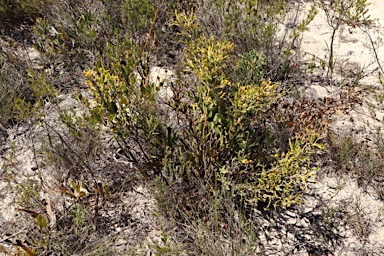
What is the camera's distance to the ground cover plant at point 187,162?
212cm

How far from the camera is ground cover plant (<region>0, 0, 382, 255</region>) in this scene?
2.12 meters

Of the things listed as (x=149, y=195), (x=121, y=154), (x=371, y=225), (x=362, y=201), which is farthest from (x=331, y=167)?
(x=121, y=154)

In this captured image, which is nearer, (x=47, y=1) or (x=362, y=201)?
(x=362, y=201)

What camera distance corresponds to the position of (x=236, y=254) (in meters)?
2.01

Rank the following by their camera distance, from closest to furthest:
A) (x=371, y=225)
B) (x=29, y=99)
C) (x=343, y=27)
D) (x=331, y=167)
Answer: (x=371, y=225) → (x=331, y=167) → (x=29, y=99) → (x=343, y=27)

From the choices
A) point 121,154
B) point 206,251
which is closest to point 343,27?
point 121,154

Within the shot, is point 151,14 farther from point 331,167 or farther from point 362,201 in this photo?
point 362,201

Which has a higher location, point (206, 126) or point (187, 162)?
point (206, 126)

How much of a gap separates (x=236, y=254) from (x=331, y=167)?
3.85 feet

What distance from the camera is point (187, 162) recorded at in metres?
2.25

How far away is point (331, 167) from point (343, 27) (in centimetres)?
218

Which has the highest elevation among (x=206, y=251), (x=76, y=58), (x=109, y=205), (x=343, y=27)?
(x=343, y=27)

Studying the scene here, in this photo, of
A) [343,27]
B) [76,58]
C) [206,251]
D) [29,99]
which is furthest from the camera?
[343,27]

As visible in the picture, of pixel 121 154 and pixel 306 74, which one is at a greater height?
pixel 306 74
